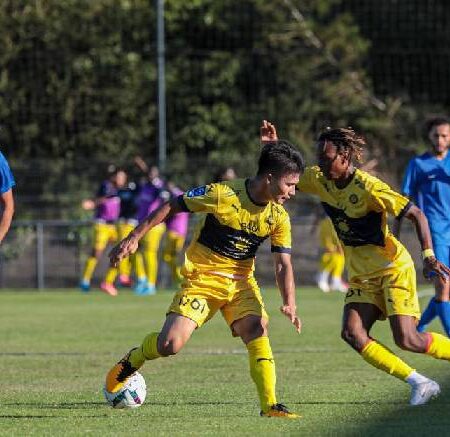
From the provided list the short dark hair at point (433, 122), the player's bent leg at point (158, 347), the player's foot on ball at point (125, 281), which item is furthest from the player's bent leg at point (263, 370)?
the player's foot on ball at point (125, 281)

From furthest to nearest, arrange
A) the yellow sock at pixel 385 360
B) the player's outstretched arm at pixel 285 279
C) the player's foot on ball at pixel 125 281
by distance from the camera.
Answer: the player's foot on ball at pixel 125 281 → the yellow sock at pixel 385 360 → the player's outstretched arm at pixel 285 279

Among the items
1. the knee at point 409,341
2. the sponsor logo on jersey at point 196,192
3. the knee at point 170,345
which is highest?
the sponsor logo on jersey at point 196,192

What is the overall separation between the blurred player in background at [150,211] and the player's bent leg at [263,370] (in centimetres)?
1472

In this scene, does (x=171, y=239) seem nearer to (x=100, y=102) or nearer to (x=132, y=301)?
(x=132, y=301)

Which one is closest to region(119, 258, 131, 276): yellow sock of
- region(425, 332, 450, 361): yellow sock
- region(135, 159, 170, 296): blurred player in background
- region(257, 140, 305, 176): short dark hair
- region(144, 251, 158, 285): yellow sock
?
region(135, 159, 170, 296): blurred player in background

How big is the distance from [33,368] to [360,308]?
3608mm

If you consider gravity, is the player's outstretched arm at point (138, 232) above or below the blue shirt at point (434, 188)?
above

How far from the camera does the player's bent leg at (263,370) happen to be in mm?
7656

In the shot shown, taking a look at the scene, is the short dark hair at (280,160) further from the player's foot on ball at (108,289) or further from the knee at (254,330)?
the player's foot on ball at (108,289)

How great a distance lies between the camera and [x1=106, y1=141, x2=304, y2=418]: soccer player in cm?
768

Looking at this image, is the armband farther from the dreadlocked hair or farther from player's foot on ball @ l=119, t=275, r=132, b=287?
player's foot on ball @ l=119, t=275, r=132, b=287

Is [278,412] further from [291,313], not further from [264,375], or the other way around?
[291,313]

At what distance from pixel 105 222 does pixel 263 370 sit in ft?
53.7

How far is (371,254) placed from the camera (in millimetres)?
8484
